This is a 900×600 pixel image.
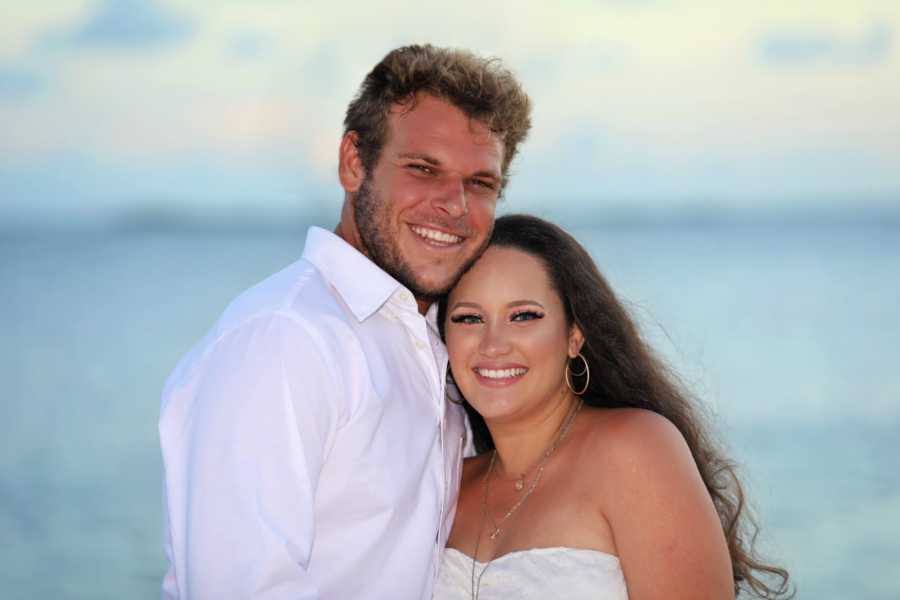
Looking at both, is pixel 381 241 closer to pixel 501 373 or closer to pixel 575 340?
pixel 501 373

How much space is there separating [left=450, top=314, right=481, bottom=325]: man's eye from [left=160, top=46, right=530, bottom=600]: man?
8cm

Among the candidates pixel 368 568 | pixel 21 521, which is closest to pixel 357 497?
pixel 368 568

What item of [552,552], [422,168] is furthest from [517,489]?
[422,168]

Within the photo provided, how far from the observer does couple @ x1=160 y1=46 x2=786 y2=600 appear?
8.16 feet

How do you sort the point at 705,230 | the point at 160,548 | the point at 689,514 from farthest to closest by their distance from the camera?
the point at 705,230
the point at 160,548
the point at 689,514

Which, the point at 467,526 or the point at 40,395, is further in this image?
the point at 40,395

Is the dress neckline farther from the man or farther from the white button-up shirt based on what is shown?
the white button-up shirt

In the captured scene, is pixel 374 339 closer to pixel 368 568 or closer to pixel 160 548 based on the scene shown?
pixel 368 568

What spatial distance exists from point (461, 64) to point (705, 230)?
26333 mm

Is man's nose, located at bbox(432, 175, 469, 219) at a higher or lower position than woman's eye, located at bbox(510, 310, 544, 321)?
higher

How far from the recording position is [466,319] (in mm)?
3346

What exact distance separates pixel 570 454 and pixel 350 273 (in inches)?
34.7

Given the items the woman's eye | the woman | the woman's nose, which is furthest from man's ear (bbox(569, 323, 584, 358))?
the woman's nose

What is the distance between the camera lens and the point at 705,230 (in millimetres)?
28672
